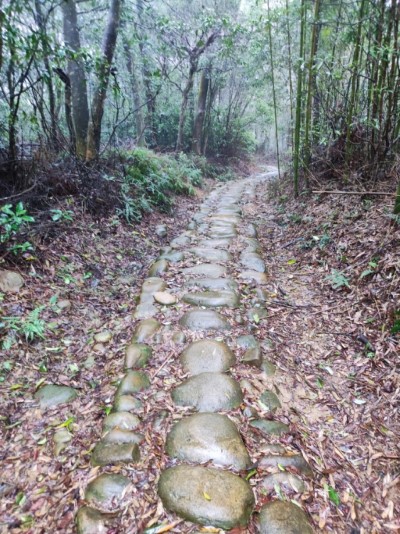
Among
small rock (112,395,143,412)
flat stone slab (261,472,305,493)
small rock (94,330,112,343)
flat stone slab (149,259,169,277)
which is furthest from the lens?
flat stone slab (149,259,169,277)

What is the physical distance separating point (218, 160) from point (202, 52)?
4640 millimetres

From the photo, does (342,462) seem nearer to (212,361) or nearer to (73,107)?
(212,361)

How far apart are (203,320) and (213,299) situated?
36 cm

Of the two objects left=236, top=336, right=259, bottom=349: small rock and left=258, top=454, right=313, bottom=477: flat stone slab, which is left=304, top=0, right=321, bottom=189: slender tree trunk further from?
left=258, top=454, right=313, bottom=477: flat stone slab

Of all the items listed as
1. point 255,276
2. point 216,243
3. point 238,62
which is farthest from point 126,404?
point 238,62

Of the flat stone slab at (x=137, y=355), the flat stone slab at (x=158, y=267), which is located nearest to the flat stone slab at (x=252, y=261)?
the flat stone slab at (x=158, y=267)

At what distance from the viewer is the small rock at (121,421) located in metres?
1.89

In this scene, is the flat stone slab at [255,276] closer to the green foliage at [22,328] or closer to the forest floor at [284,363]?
the forest floor at [284,363]

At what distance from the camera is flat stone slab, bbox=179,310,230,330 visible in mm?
2764

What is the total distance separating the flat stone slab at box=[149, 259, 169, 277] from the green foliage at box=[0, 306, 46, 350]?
142 cm

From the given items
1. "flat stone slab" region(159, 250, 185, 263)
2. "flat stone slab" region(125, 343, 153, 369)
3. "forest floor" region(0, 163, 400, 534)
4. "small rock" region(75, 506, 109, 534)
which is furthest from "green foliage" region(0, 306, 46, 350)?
"flat stone slab" region(159, 250, 185, 263)

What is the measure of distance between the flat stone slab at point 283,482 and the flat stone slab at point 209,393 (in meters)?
0.46

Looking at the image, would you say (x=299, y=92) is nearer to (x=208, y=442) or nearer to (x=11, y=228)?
(x=11, y=228)

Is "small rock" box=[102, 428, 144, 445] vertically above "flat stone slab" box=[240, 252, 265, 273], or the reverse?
"flat stone slab" box=[240, 252, 265, 273]
